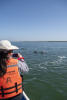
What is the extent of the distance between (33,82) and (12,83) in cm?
810

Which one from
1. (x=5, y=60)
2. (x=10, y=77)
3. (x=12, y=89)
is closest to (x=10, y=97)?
(x=12, y=89)

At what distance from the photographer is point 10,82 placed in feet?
12.9

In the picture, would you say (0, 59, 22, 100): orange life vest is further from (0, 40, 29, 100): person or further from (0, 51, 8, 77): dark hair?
(0, 51, 8, 77): dark hair

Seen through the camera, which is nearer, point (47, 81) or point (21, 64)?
point (21, 64)

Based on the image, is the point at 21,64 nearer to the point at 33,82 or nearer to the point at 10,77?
the point at 10,77

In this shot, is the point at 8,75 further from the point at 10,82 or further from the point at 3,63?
the point at 3,63

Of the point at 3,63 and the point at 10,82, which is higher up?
→ the point at 3,63

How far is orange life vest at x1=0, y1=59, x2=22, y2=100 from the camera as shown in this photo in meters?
3.84

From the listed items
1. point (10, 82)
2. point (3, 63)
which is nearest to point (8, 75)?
point (10, 82)

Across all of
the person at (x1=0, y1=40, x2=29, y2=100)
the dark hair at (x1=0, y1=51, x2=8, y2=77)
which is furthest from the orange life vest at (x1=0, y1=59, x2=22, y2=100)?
the dark hair at (x1=0, y1=51, x2=8, y2=77)

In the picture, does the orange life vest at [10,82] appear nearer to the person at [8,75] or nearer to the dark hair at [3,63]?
the person at [8,75]

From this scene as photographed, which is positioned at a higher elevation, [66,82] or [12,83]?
[12,83]

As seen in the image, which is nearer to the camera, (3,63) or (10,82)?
(3,63)

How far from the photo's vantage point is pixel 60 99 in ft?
27.9
